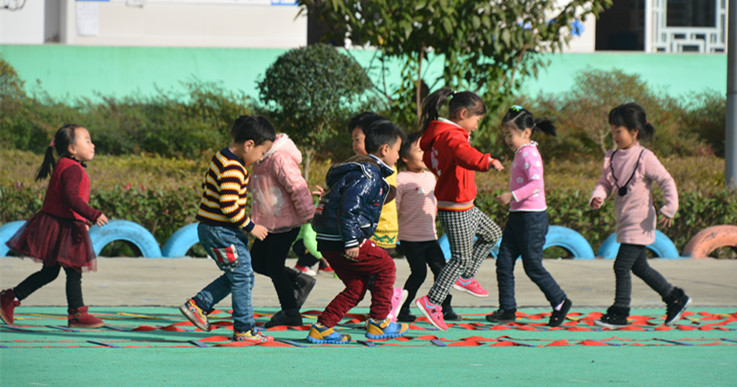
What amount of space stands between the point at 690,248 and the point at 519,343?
217 inches

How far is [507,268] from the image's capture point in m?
6.32

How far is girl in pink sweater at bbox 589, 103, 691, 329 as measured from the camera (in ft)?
20.3

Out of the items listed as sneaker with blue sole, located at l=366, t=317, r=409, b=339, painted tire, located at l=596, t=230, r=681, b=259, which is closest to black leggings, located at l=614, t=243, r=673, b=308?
sneaker with blue sole, located at l=366, t=317, r=409, b=339

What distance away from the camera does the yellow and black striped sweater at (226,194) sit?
526 centimetres

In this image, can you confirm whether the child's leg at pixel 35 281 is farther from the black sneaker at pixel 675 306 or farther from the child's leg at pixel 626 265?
the black sneaker at pixel 675 306

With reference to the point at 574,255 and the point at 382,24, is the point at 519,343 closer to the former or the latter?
the point at 574,255

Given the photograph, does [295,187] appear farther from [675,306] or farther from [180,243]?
[180,243]

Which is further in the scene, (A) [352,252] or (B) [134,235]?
(B) [134,235]

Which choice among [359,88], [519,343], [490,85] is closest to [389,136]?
[519,343]

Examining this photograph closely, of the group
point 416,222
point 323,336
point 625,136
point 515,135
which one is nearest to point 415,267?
point 416,222

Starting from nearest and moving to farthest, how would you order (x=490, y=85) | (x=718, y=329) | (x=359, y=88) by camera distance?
1. (x=718, y=329)
2. (x=490, y=85)
3. (x=359, y=88)

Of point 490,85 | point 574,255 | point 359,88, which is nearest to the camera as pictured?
point 574,255

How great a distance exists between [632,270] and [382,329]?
1795mm

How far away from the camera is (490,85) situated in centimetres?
1205
